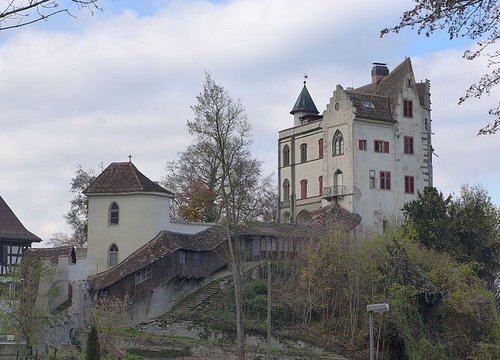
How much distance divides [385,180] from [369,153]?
2.22 m

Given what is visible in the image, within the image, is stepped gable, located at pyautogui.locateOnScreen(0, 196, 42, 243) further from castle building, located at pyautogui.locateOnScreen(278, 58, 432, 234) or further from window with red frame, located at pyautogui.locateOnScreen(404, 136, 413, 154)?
window with red frame, located at pyautogui.locateOnScreen(404, 136, 413, 154)

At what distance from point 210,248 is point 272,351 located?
9856mm

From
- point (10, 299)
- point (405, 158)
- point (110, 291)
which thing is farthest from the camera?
point (405, 158)

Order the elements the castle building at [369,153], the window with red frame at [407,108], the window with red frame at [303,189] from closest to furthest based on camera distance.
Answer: the castle building at [369,153] < the window with red frame at [407,108] < the window with red frame at [303,189]

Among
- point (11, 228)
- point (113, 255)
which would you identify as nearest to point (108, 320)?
point (113, 255)

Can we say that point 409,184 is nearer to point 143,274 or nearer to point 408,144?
point 408,144

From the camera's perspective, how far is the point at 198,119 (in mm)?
40156

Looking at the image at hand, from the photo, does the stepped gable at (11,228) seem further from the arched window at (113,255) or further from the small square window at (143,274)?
the small square window at (143,274)

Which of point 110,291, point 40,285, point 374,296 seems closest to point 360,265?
point 374,296

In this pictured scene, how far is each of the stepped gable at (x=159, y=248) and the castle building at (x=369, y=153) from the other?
12492 millimetres

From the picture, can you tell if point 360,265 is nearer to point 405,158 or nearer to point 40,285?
point 40,285

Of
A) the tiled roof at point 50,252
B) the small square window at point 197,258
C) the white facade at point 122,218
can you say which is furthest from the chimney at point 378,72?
the tiled roof at point 50,252

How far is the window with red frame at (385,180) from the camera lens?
198 feet

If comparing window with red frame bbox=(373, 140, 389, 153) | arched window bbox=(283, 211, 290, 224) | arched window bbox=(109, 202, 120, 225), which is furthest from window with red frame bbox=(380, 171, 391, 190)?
arched window bbox=(109, 202, 120, 225)
